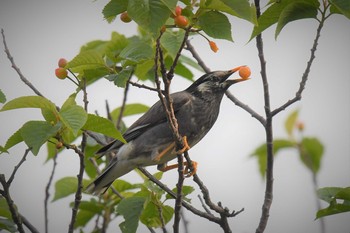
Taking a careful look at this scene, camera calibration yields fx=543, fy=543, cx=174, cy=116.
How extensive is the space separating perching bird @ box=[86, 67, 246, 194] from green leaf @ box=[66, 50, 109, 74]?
147 cm

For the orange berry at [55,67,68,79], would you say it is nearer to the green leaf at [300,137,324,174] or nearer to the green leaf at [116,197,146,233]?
→ the green leaf at [116,197,146,233]

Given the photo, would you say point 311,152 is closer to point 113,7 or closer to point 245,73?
point 245,73

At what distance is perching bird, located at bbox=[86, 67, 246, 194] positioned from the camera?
483 centimetres

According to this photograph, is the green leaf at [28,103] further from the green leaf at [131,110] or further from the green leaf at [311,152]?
the green leaf at [131,110]

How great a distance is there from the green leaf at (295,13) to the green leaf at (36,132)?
139 centimetres

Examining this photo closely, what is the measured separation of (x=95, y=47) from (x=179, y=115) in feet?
3.20

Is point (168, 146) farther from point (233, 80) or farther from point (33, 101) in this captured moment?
point (33, 101)


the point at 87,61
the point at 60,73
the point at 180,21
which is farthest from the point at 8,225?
the point at 180,21

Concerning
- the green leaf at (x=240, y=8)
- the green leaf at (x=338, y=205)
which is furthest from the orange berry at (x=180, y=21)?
the green leaf at (x=338, y=205)

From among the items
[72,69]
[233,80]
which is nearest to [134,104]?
[233,80]

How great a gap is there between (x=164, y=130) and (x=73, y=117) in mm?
2006

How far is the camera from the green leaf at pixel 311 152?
4109mm

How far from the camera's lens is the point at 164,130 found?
4.95 meters

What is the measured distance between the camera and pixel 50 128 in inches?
121
